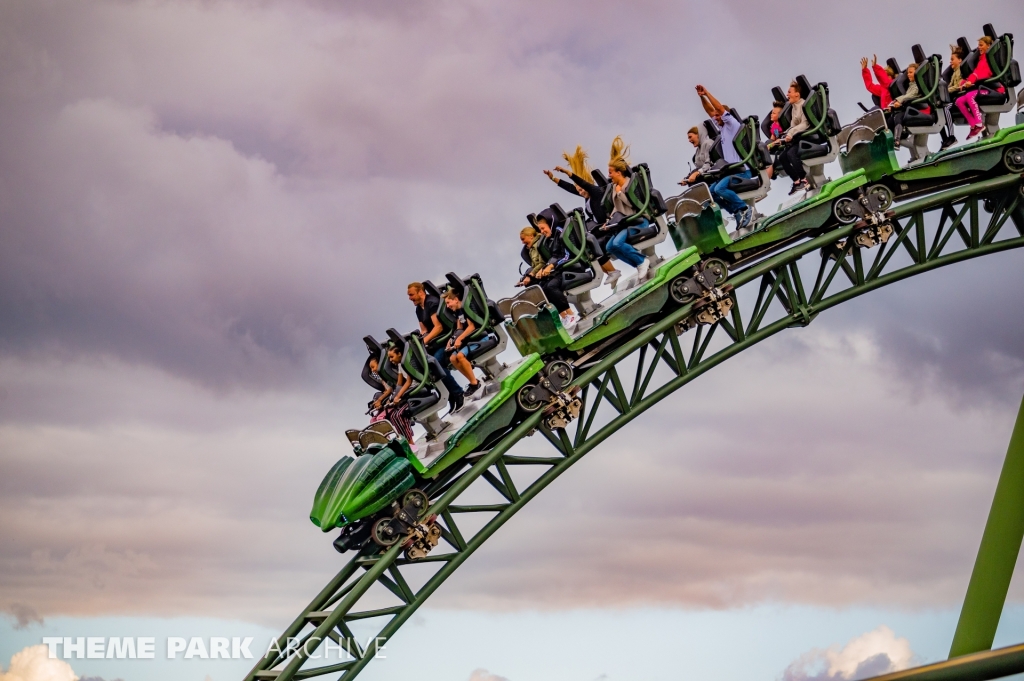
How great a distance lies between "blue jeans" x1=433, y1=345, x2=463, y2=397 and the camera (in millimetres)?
16812

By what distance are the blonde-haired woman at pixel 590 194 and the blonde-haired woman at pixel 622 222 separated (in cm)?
14

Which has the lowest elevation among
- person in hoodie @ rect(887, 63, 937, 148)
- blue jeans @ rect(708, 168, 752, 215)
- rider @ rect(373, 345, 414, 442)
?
rider @ rect(373, 345, 414, 442)

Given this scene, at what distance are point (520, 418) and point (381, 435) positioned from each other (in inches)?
70.6

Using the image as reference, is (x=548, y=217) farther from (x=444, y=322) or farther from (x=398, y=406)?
(x=398, y=406)

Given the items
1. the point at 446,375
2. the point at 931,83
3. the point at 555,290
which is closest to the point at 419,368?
the point at 446,375

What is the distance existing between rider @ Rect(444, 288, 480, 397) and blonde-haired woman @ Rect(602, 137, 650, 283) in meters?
2.13

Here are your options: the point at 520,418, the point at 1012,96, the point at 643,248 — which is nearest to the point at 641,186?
the point at 643,248

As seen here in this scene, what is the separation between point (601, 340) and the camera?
55.2ft

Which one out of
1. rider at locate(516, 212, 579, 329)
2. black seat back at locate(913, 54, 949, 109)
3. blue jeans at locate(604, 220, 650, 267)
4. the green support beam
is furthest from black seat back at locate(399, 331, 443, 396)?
black seat back at locate(913, 54, 949, 109)

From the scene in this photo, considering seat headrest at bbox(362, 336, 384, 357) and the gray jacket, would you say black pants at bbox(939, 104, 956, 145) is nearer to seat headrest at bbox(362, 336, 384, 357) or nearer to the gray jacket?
the gray jacket

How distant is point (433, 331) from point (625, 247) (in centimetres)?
275

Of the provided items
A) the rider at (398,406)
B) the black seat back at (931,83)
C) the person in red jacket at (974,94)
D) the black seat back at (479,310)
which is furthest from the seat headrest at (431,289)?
the person in red jacket at (974,94)

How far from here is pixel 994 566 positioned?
16016mm

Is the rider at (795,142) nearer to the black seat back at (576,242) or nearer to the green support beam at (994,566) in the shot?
the black seat back at (576,242)
